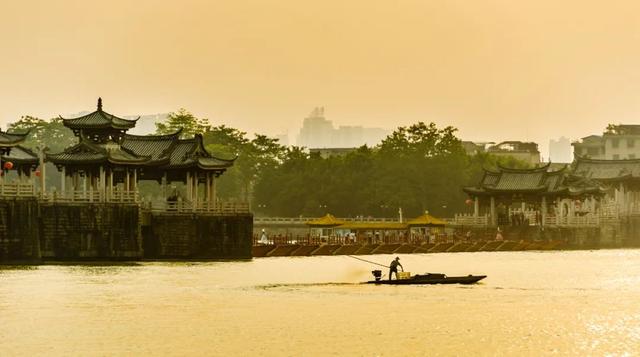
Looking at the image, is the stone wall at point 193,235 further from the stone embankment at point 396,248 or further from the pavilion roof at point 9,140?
the pavilion roof at point 9,140

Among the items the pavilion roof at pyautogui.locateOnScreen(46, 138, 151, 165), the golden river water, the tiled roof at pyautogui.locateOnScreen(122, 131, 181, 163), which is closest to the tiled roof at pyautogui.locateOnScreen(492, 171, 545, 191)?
the tiled roof at pyautogui.locateOnScreen(122, 131, 181, 163)

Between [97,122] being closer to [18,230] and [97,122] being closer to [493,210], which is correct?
[18,230]

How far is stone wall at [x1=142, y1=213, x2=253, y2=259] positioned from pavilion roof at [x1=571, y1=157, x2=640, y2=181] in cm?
6526

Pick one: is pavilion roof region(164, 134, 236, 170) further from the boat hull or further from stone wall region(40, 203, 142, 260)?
the boat hull

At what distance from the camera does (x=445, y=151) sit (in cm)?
15238

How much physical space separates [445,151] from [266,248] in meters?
60.4

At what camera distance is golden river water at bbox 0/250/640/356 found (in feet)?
150

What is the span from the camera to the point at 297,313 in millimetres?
55375

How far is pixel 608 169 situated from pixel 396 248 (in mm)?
48358

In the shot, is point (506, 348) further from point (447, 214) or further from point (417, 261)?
point (447, 214)

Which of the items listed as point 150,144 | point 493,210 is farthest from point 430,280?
point 493,210

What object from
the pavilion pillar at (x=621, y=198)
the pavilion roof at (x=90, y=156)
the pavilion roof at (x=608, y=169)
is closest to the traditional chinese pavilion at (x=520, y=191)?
the pavilion pillar at (x=621, y=198)

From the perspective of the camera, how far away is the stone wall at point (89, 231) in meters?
79.9

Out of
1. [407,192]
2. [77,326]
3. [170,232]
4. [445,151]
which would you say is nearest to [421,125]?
[445,151]
